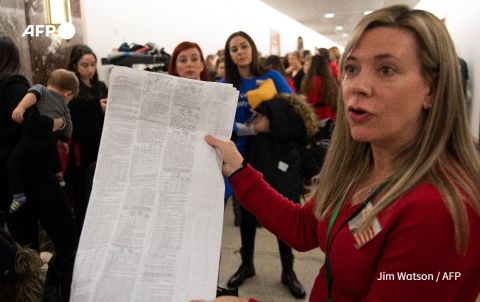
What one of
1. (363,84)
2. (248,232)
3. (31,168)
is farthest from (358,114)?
(31,168)

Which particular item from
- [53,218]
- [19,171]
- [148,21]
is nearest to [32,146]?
[19,171]

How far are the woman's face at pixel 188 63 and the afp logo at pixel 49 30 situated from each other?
3.83 feet

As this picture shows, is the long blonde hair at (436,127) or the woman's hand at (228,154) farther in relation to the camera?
the woman's hand at (228,154)

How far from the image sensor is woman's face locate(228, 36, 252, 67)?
243cm

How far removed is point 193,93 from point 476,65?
5.04m

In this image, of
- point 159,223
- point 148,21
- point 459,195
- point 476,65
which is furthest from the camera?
point 476,65

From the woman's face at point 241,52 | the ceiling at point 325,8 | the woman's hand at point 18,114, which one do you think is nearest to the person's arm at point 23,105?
the woman's hand at point 18,114

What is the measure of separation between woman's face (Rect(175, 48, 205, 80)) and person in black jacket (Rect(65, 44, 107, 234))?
2.29 feet

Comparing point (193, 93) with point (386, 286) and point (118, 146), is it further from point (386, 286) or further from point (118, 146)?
point (386, 286)

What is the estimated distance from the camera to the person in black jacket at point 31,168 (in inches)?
82.2

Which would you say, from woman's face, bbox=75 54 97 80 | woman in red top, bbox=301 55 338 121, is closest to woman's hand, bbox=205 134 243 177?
woman's face, bbox=75 54 97 80

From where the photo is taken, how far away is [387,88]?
77cm

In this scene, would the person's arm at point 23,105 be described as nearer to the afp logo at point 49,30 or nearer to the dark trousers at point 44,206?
the dark trousers at point 44,206

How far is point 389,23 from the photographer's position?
806mm
